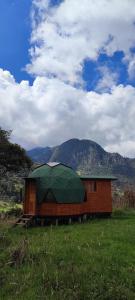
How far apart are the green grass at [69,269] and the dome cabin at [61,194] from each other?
31.9 feet

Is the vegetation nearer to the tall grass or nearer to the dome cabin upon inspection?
the dome cabin

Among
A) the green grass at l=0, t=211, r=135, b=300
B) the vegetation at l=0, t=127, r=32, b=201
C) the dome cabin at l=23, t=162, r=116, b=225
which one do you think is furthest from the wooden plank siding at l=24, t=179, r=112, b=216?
the green grass at l=0, t=211, r=135, b=300

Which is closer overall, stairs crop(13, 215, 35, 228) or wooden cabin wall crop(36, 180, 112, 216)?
stairs crop(13, 215, 35, 228)

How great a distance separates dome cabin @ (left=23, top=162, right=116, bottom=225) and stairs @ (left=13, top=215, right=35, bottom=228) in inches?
14.1

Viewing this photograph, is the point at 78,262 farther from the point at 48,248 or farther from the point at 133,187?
the point at 133,187

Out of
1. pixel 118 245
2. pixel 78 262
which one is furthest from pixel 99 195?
pixel 78 262

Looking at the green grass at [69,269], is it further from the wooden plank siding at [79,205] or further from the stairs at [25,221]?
the wooden plank siding at [79,205]

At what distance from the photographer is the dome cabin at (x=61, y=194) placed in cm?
2723

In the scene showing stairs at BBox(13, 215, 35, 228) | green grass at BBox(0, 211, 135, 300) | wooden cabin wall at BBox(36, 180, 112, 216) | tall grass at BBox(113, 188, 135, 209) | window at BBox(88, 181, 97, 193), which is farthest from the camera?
tall grass at BBox(113, 188, 135, 209)

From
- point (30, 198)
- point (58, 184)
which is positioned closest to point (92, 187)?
point (58, 184)

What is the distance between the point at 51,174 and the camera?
28312 millimetres

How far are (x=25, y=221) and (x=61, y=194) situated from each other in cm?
327

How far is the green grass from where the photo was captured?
10.8 metres

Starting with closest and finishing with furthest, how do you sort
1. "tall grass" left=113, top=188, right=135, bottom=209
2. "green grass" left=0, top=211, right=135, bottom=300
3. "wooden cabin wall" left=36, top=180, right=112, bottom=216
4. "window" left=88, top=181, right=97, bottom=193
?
1. "green grass" left=0, top=211, right=135, bottom=300
2. "wooden cabin wall" left=36, top=180, right=112, bottom=216
3. "window" left=88, top=181, right=97, bottom=193
4. "tall grass" left=113, top=188, right=135, bottom=209
